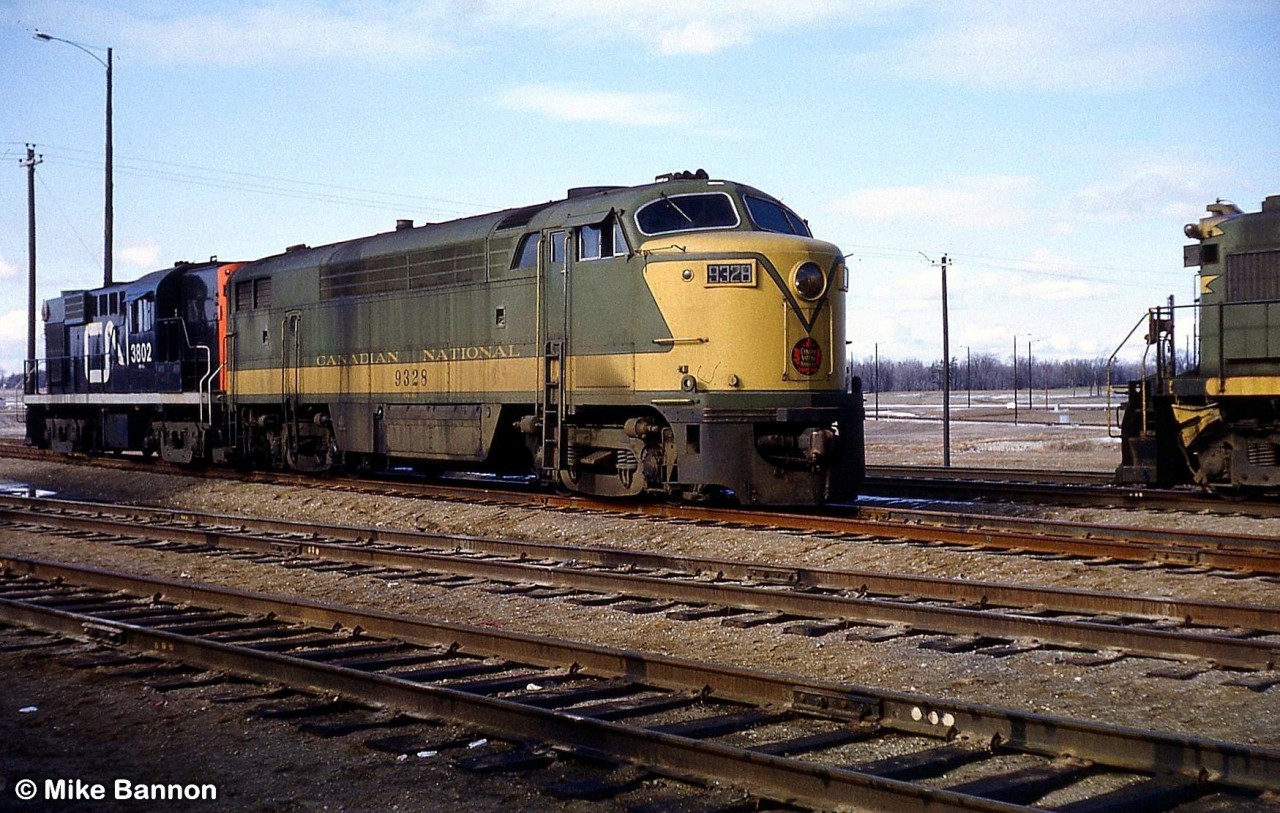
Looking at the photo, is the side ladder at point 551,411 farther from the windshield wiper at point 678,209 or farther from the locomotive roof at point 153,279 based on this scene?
the locomotive roof at point 153,279

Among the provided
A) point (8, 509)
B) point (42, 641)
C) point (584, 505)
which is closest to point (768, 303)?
point (584, 505)

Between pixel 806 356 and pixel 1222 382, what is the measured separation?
557cm

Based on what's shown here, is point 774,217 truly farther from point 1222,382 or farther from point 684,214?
point 1222,382

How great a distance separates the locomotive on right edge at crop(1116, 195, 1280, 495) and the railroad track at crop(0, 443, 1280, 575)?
349 centimetres

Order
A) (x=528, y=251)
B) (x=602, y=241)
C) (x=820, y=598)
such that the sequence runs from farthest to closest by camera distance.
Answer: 1. (x=528, y=251)
2. (x=602, y=241)
3. (x=820, y=598)

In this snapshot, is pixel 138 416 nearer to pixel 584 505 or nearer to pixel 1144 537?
pixel 584 505

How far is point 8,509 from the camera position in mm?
17812

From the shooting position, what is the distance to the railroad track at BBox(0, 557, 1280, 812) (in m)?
5.12

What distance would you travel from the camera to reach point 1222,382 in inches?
611

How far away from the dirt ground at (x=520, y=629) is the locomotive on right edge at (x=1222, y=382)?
6.18 ft

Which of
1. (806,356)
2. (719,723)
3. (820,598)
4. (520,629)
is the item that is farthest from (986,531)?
(719,723)

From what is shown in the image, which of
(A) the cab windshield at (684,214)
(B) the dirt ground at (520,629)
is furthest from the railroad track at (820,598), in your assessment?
(A) the cab windshield at (684,214)

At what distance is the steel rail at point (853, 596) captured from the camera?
25.7ft

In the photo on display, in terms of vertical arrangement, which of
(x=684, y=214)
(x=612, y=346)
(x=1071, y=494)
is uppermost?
(x=684, y=214)
